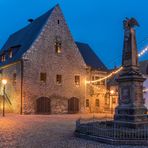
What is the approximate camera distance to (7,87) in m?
34.4

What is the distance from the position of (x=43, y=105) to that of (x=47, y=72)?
3902mm

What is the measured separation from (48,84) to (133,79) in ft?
61.9

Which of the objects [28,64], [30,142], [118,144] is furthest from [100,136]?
[28,64]

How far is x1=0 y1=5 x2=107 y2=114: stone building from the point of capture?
30.9 m

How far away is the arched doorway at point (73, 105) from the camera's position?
33.9 meters

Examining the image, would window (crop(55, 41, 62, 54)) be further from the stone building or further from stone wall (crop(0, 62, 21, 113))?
stone wall (crop(0, 62, 21, 113))

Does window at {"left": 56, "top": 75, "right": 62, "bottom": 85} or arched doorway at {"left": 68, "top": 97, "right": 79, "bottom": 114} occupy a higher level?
window at {"left": 56, "top": 75, "right": 62, "bottom": 85}

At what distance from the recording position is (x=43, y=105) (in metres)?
31.7

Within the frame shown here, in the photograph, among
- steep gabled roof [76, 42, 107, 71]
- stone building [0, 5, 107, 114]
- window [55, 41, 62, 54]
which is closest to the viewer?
stone building [0, 5, 107, 114]

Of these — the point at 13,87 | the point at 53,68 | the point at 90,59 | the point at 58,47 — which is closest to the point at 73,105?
the point at 53,68

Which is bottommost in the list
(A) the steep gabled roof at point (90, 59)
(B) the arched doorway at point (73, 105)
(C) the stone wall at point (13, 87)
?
(B) the arched doorway at point (73, 105)

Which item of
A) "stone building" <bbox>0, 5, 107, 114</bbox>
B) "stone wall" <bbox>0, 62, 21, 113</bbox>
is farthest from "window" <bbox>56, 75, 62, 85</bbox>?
"stone wall" <bbox>0, 62, 21, 113</bbox>

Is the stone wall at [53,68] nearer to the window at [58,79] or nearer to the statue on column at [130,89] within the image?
the window at [58,79]

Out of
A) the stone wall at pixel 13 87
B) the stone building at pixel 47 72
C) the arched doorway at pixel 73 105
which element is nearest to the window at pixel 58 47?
the stone building at pixel 47 72
